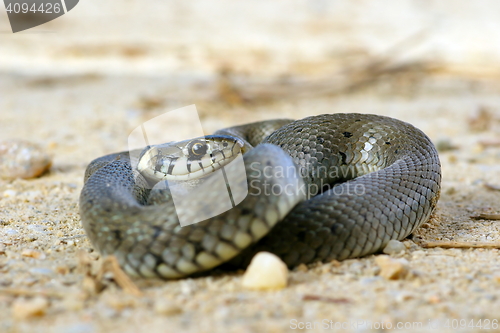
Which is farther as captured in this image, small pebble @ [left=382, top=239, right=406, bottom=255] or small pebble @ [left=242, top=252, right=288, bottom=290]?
small pebble @ [left=382, top=239, right=406, bottom=255]

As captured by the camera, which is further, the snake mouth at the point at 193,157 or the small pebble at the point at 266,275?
the snake mouth at the point at 193,157
